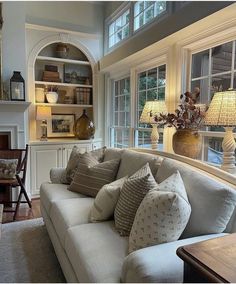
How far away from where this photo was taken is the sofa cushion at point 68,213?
1.85 m

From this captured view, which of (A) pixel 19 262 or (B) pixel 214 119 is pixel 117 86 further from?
(A) pixel 19 262

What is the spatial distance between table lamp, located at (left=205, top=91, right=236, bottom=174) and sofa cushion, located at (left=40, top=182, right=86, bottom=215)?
4.65ft

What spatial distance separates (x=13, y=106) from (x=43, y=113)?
518 millimetres

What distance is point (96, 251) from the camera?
142cm

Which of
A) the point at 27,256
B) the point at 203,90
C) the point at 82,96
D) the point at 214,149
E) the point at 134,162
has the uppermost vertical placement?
the point at 82,96

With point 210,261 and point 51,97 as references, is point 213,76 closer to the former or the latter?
point 210,261

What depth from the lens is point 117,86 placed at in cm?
429

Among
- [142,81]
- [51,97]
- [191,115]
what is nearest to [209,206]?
[191,115]

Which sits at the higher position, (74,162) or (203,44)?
(203,44)

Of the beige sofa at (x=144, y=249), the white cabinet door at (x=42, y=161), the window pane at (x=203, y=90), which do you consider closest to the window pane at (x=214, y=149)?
the window pane at (x=203, y=90)

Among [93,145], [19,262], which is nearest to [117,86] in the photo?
[93,145]

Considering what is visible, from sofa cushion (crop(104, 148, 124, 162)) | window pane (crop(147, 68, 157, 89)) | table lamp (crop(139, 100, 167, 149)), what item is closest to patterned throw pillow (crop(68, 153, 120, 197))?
sofa cushion (crop(104, 148, 124, 162))

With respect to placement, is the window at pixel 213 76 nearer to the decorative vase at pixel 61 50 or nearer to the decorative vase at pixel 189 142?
the decorative vase at pixel 189 142

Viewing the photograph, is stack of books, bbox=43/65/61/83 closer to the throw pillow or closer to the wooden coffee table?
the throw pillow
